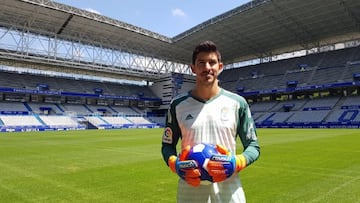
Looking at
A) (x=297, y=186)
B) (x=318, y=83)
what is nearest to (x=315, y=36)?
(x=318, y=83)

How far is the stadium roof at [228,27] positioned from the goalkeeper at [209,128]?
44.1 meters

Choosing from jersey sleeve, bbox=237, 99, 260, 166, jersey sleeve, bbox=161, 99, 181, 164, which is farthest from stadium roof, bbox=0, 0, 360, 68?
jersey sleeve, bbox=161, 99, 181, 164

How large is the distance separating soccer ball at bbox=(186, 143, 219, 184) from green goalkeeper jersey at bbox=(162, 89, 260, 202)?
0.43 ft

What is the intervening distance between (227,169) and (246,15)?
47.6m

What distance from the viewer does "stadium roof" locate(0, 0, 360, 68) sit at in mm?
44094

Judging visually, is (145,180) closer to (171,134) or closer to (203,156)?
(171,134)

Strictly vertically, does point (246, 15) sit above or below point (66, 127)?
above

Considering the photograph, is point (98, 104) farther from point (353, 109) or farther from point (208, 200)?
point (208, 200)

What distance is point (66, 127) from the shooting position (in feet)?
161

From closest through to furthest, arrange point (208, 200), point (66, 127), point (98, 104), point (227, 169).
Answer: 1. point (227, 169)
2. point (208, 200)
3. point (66, 127)
4. point (98, 104)

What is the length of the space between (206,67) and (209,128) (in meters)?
0.50

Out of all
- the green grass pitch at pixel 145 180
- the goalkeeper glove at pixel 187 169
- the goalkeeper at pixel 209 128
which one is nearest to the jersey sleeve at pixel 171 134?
the goalkeeper at pixel 209 128

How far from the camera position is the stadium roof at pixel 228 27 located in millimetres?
44094

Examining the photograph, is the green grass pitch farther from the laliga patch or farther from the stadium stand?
the stadium stand
